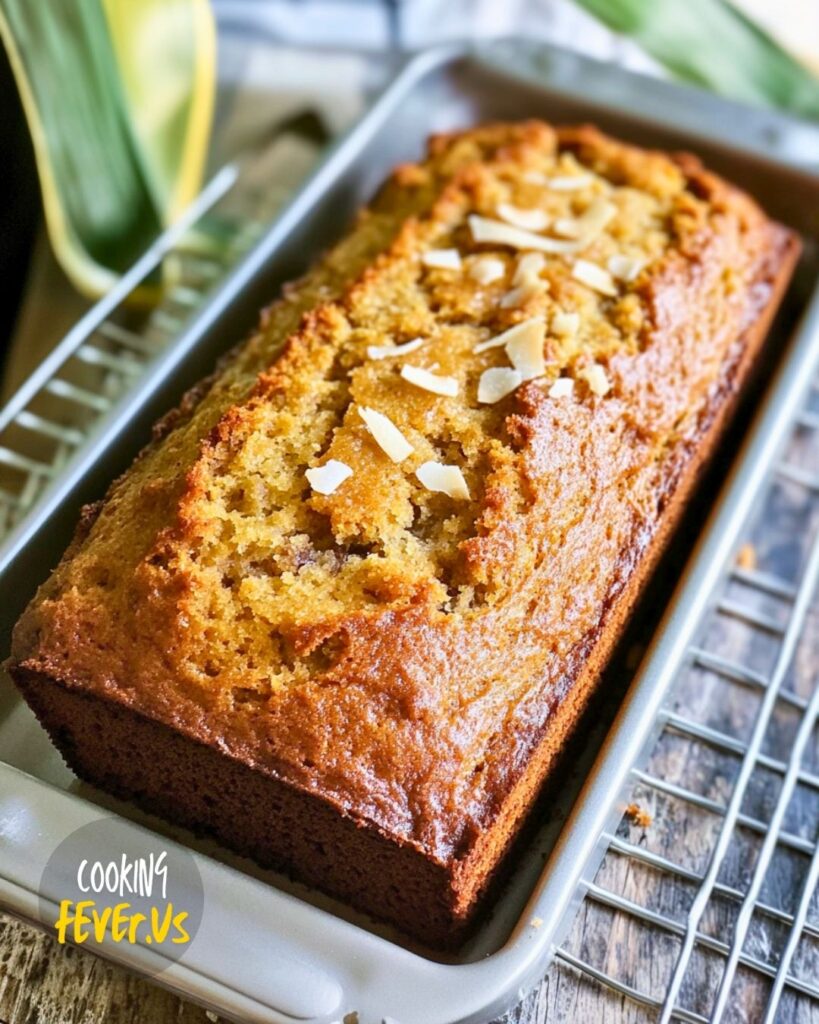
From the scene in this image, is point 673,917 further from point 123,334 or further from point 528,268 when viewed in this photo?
point 123,334

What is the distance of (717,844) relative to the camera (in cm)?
158

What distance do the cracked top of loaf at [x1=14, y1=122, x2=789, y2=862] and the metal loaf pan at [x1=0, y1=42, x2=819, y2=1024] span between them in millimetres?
92

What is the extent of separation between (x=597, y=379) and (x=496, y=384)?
6.2 inches

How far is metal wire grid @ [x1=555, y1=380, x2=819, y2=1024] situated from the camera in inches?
57.1

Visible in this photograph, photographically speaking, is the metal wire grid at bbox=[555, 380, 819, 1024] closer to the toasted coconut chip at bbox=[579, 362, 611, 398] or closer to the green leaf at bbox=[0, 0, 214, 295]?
the toasted coconut chip at bbox=[579, 362, 611, 398]

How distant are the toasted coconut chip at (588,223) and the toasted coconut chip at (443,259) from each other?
0.19 m

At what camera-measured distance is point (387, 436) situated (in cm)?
154

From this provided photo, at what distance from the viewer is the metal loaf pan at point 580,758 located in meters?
1.24

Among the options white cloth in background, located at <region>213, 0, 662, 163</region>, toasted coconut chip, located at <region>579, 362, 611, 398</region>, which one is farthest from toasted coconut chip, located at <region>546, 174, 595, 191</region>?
white cloth in background, located at <region>213, 0, 662, 163</region>

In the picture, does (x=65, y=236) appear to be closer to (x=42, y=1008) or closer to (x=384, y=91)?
(x=384, y=91)

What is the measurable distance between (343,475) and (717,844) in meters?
0.75

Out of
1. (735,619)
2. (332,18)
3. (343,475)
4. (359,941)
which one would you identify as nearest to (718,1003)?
(359,941)

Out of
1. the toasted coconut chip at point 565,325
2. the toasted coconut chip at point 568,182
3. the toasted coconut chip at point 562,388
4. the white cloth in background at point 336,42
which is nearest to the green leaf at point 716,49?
the white cloth in background at point 336,42

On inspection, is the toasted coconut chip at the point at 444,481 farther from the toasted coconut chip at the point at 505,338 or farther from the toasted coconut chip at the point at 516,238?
the toasted coconut chip at the point at 516,238
